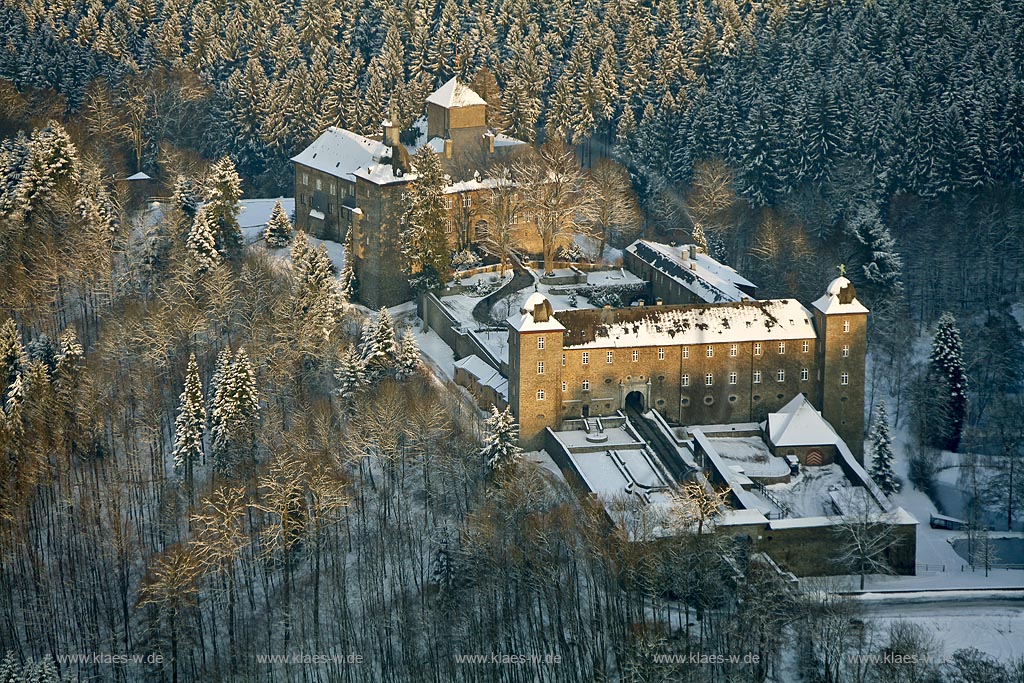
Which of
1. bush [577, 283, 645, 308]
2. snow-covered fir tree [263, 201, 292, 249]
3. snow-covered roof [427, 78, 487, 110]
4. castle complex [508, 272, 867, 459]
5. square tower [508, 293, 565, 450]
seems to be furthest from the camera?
snow-covered roof [427, 78, 487, 110]

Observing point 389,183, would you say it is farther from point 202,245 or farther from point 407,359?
point 407,359

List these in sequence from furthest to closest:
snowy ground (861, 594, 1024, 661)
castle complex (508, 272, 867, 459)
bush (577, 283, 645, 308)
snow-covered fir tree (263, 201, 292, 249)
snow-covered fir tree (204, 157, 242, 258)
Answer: snow-covered fir tree (263, 201, 292, 249)
snow-covered fir tree (204, 157, 242, 258)
bush (577, 283, 645, 308)
castle complex (508, 272, 867, 459)
snowy ground (861, 594, 1024, 661)

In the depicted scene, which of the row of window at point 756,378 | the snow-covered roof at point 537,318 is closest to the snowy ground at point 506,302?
the snow-covered roof at point 537,318

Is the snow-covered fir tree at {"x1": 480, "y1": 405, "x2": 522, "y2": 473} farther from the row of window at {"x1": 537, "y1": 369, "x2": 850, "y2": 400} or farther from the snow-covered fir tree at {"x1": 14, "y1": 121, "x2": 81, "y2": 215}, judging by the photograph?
the snow-covered fir tree at {"x1": 14, "y1": 121, "x2": 81, "y2": 215}

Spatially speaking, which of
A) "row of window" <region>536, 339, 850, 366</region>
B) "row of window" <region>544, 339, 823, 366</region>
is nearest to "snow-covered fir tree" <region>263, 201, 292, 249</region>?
"row of window" <region>536, 339, 850, 366</region>

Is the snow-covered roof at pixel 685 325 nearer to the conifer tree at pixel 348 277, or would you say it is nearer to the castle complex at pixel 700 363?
the castle complex at pixel 700 363

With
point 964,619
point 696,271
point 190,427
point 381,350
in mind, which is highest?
point 696,271

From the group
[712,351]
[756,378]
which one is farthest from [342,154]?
[756,378]
